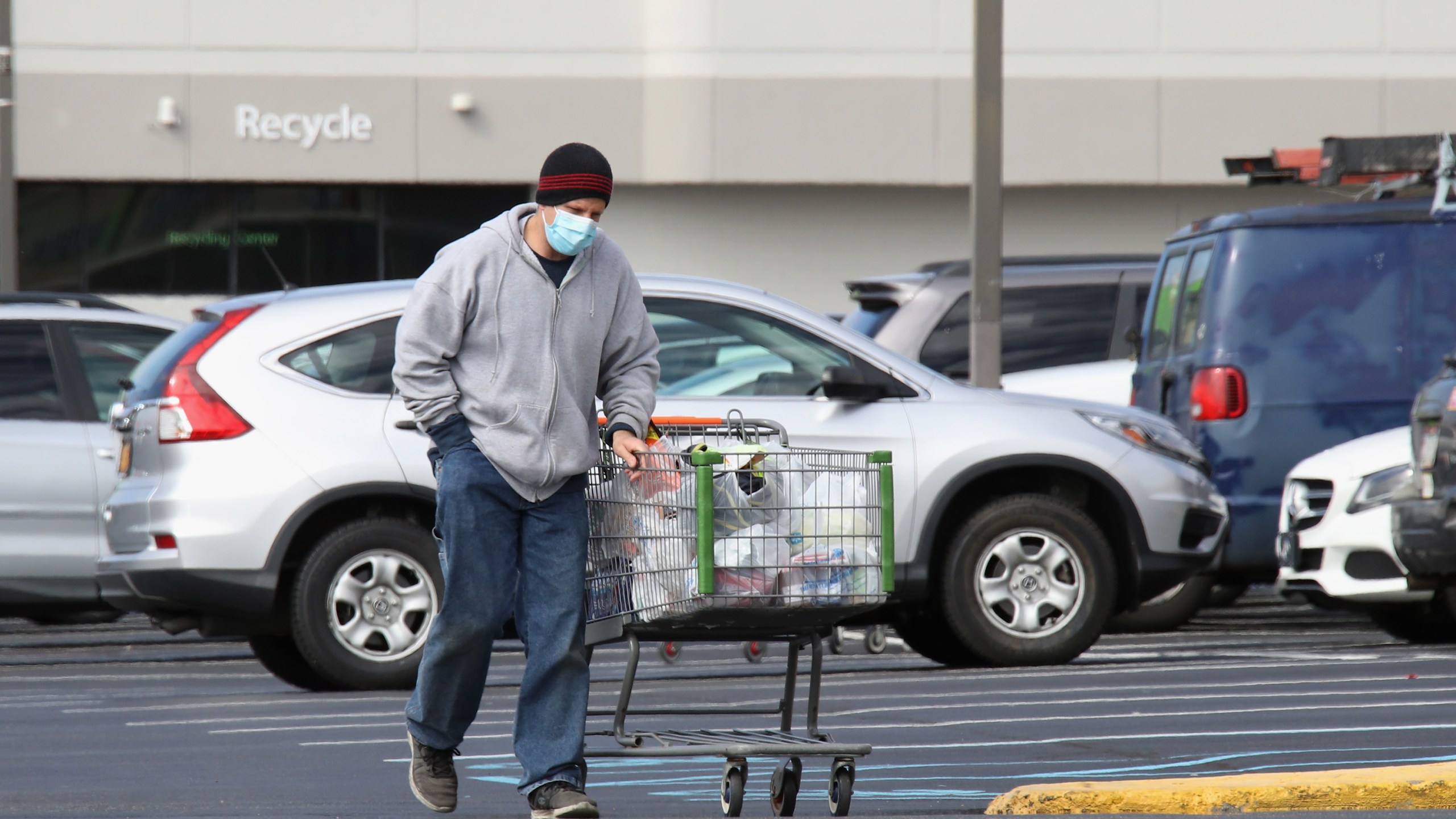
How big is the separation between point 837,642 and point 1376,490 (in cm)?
270

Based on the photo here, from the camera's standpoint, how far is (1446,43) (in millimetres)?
24391

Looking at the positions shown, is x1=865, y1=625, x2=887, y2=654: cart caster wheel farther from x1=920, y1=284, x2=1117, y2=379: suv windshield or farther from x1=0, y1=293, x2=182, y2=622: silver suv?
x1=0, y1=293, x2=182, y2=622: silver suv

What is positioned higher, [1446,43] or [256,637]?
[1446,43]

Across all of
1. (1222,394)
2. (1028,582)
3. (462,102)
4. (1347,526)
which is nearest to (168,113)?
(462,102)

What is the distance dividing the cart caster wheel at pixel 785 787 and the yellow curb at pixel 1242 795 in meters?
0.50

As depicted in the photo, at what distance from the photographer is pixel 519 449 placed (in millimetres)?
5121

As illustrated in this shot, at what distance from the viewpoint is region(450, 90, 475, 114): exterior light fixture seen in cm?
2355

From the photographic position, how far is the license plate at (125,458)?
9.05 metres

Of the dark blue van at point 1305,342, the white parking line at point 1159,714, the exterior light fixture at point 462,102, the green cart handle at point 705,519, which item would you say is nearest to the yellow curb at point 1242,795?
the green cart handle at point 705,519

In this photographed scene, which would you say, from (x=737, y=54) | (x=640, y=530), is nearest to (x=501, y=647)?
(x=640, y=530)

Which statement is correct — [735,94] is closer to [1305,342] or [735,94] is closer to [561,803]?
[1305,342]

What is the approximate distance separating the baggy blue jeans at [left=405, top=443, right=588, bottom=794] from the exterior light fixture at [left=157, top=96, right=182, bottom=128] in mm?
19075

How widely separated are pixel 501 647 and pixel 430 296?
5029 mm

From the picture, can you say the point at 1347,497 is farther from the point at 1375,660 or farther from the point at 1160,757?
the point at 1160,757
